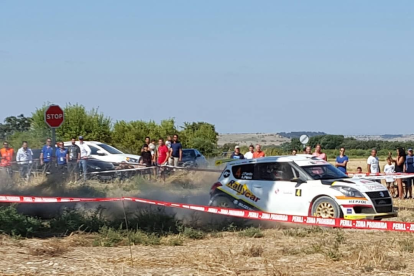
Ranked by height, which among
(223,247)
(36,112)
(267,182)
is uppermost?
(36,112)

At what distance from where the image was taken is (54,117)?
19.2 meters

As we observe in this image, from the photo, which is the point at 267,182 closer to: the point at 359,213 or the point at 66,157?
the point at 359,213

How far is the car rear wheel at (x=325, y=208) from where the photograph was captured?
46.1 feet

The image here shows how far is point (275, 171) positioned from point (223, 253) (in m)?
5.76

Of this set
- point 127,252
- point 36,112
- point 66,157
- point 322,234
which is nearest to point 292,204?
point 322,234

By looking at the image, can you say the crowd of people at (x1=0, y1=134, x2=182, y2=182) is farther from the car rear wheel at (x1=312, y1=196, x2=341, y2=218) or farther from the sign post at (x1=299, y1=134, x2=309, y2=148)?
the sign post at (x1=299, y1=134, x2=309, y2=148)

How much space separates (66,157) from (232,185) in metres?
7.62

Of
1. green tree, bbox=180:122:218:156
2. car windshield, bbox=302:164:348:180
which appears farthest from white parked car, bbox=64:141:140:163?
green tree, bbox=180:122:218:156

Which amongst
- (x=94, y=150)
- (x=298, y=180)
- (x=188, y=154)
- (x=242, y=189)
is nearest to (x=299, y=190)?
(x=298, y=180)

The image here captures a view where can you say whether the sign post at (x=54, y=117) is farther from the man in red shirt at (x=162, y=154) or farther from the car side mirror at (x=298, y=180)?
the car side mirror at (x=298, y=180)

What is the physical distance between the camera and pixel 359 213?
1399cm

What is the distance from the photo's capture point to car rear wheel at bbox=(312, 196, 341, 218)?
1406 cm

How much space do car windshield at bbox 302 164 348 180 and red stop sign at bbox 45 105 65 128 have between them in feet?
25.5

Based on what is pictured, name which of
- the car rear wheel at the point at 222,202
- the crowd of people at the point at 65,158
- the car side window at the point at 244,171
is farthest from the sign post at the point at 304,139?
the car rear wheel at the point at 222,202
